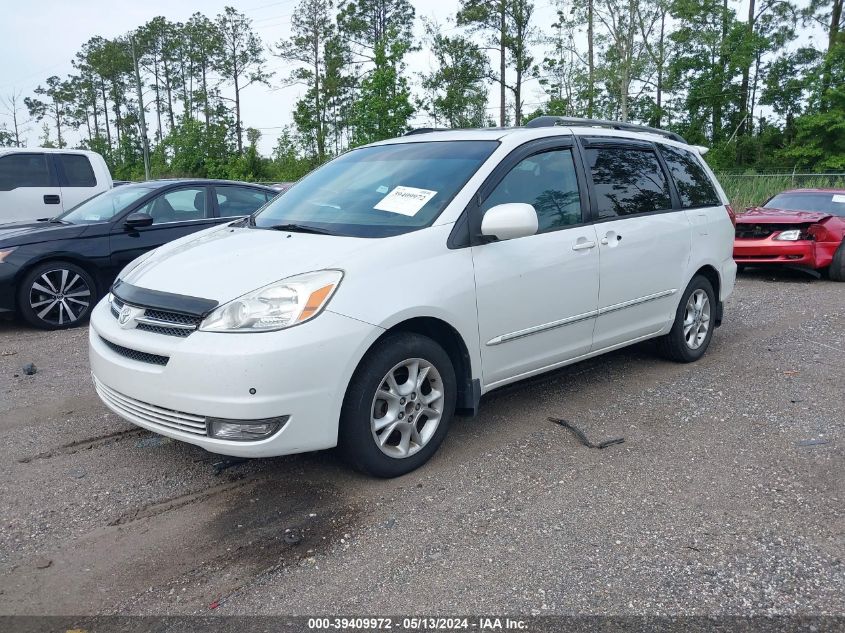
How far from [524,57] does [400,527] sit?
42.1 meters

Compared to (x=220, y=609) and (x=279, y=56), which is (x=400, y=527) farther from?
(x=279, y=56)

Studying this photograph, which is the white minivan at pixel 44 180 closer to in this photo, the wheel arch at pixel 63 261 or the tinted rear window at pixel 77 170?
the tinted rear window at pixel 77 170

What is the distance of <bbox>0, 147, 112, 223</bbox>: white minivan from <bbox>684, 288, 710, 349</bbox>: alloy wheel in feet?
25.8

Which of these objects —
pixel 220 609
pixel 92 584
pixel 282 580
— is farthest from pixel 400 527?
pixel 92 584

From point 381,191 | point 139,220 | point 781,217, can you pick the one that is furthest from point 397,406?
point 781,217

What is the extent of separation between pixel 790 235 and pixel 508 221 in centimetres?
795

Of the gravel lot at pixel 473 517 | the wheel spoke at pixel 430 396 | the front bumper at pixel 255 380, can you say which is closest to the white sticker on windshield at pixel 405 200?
the front bumper at pixel 255 380

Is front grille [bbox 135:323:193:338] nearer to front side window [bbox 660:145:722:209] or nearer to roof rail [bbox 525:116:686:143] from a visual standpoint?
roof rail [bbox 525:116:686:143]

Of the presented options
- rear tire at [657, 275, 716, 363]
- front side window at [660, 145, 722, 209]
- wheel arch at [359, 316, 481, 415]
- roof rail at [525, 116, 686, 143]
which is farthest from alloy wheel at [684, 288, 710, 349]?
wheel arch at [359, 316, 481, 415]

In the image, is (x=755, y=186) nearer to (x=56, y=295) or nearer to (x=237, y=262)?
(x=56, y=295)

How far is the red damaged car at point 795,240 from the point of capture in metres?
9.77

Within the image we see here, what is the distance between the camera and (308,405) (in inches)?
121

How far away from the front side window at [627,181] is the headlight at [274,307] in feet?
7.34

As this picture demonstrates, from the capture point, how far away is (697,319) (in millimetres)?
5578
